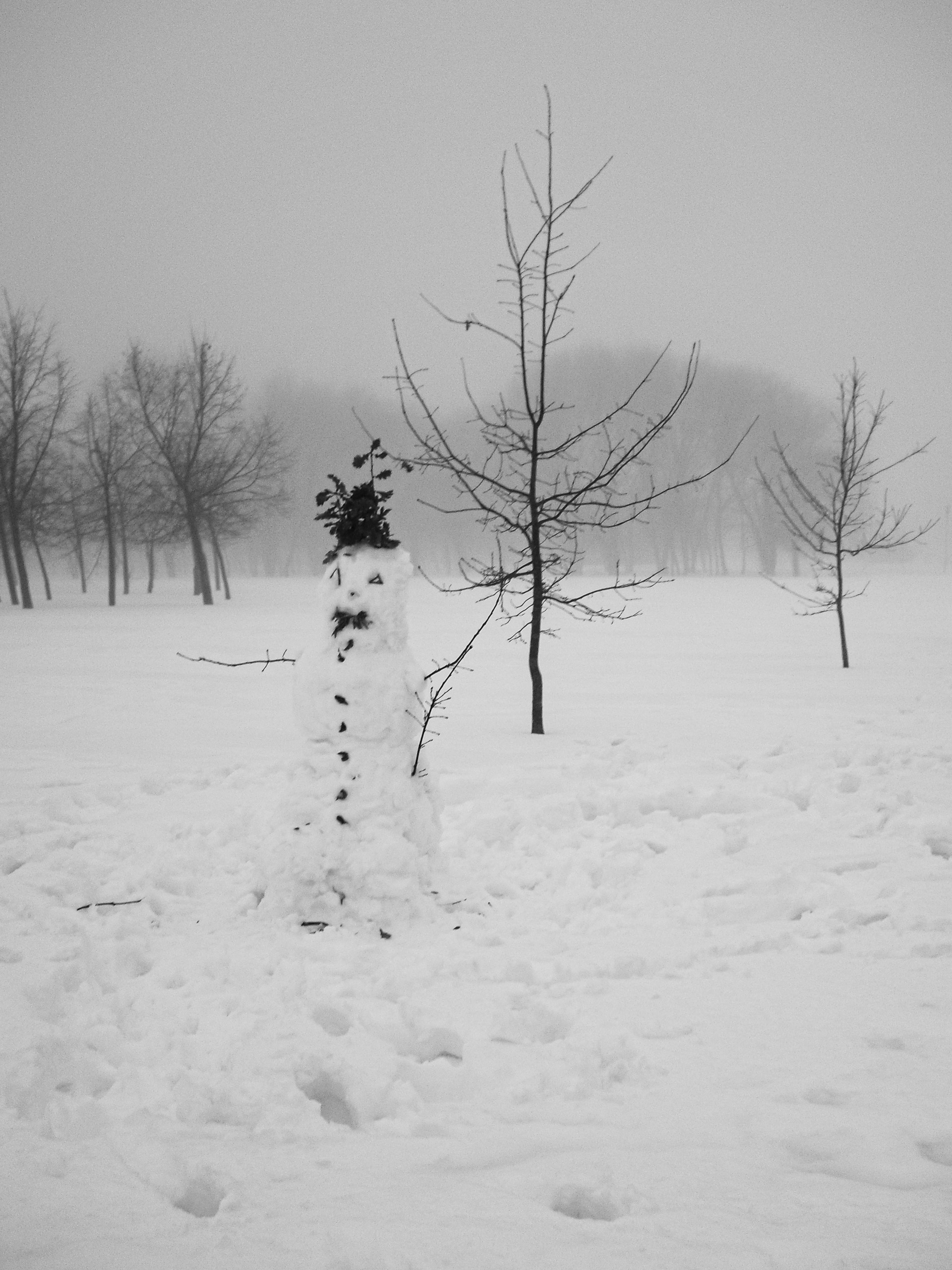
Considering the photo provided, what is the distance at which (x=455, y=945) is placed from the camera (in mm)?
3609

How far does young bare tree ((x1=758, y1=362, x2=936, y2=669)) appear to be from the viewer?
40.5 feet

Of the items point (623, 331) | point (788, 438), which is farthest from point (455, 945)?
point (623, 331)

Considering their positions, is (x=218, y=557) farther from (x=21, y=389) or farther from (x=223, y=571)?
(x=21, y=389)

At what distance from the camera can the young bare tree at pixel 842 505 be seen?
12.4 metres

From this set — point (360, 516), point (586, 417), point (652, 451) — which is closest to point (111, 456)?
point (360, 516)

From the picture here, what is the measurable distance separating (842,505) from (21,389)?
2641 centimetres

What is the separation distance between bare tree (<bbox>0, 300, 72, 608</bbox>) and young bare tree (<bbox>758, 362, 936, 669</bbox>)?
76.9 ft

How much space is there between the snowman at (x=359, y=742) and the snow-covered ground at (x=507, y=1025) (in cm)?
17

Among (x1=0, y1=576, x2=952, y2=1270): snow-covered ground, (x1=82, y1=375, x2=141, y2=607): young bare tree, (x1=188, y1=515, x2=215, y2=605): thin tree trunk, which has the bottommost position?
(x1=0, y1=576, x2=952, y2=1270): snow-covered ground

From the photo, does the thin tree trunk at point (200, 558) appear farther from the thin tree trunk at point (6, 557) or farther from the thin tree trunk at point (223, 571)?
the thin tree trunk at point (6, 557)

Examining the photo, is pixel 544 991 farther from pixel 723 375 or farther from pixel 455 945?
pixel 723 375

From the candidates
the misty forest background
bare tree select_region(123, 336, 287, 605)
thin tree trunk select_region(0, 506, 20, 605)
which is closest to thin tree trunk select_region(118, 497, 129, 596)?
bare tree select_region(123, 336, 287, 605)

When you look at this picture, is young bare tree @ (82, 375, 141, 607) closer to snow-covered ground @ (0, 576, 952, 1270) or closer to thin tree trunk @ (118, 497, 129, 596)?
thin tree trunk @ (118, 497, 129, 596)

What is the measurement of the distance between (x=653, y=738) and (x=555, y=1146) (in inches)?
219
